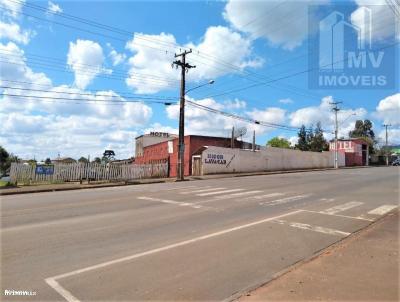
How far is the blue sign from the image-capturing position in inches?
1054

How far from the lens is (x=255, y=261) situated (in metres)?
6.92

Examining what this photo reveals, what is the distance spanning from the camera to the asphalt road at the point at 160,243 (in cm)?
552

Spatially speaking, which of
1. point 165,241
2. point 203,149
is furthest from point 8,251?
point 203,149

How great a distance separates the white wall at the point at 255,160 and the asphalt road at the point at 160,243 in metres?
22.9

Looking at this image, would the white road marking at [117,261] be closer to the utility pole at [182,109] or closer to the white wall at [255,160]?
the utility pole at [182,109]

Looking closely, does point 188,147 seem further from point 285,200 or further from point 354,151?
point 354,151

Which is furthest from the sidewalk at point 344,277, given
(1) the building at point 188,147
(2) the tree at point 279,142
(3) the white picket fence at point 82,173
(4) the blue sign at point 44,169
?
(2) the tree at point 279,142

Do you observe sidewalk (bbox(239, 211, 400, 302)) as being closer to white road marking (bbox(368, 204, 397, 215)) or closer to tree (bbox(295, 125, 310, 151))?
white road marking (bbox(368, 204, 397, 215))

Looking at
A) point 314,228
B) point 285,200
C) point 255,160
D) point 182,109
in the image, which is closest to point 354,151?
point 255,160

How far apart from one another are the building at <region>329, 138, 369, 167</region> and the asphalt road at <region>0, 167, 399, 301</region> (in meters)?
65.1

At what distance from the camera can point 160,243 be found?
26.5 ft

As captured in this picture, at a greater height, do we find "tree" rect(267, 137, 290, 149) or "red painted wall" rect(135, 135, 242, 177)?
"tree" rect(267, 137, 290, 149)

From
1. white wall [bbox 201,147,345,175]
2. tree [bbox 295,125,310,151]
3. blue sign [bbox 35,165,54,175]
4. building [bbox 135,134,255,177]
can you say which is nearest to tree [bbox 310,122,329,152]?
tree [bbox 295,125,310,151]

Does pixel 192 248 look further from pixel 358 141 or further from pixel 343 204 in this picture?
pixel 358 141
